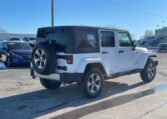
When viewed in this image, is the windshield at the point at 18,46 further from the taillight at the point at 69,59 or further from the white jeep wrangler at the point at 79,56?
the taillight at the point at 69,59

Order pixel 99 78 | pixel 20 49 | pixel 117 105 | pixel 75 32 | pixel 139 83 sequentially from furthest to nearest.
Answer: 1. pixel 20 49
2. pixel 139 83
3. pixel 99 78
4. pixel 75 32
5. pixel 117 105

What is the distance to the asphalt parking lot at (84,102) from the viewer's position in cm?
667

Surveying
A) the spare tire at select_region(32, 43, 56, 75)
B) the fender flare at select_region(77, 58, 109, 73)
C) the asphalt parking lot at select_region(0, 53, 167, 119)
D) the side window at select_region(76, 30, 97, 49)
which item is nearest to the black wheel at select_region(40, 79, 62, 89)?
the asphalt parking lot at select_region(0, 53, 167, 119)

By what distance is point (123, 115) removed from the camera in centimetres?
657

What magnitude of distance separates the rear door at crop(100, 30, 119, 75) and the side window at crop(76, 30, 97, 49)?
354 millimetres

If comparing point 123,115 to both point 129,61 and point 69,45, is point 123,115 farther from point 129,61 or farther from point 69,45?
point 129,61

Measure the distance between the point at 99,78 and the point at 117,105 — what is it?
1.33m

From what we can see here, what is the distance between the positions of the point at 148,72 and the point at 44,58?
14.9ft

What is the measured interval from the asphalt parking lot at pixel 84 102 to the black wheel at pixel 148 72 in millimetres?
216

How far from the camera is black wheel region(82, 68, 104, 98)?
8180 mm

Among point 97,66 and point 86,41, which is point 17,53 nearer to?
point 97,66

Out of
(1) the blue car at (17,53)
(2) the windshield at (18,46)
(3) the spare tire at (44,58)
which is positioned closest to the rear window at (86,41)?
(3) the spare tire at (44,58)

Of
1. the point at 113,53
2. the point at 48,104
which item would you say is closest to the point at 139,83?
the point at 113,53

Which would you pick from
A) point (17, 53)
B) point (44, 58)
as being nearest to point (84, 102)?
point (44, 58)
